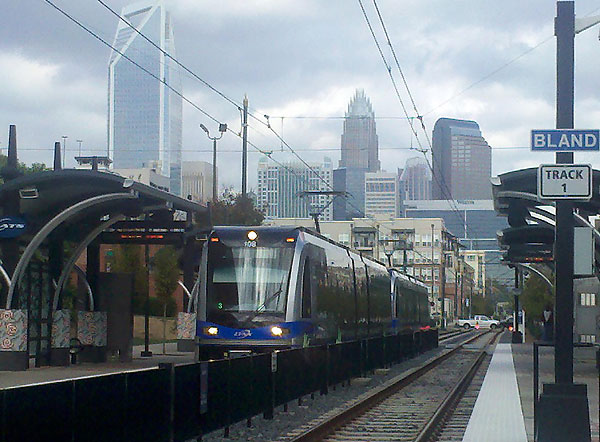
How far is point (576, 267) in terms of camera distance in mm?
13883

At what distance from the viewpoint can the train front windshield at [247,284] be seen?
21578 mm

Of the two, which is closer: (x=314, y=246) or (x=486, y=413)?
(x=486, y=413)

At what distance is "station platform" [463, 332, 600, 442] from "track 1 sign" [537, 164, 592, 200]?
3.48 m

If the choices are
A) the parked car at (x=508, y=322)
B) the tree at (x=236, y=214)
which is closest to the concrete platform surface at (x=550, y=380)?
the tree at (x=236, y=214)

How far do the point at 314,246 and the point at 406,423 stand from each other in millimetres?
6615

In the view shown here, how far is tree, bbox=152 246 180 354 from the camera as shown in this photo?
44.6 metres

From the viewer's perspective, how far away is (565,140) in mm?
13891

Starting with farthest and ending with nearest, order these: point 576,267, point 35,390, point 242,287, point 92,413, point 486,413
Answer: point 242,287 < point 486,413 < point 576,267 < point 92,413 < point 35,390

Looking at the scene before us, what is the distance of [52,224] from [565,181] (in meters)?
15.3

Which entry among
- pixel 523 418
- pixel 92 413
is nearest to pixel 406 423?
pixel 523 418

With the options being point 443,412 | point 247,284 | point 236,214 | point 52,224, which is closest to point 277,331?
point 247,284

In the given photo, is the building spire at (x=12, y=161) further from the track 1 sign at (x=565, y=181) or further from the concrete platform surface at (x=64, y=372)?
the track 1 sign at (x=565, y=181)

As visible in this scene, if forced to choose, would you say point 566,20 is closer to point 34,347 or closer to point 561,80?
point 561,80

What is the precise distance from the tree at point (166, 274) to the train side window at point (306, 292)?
22.5 m
